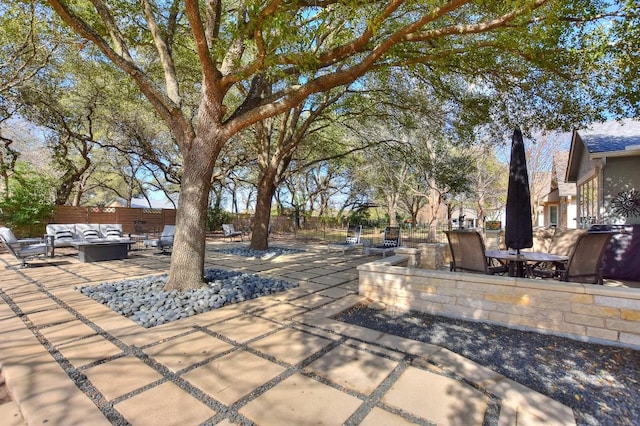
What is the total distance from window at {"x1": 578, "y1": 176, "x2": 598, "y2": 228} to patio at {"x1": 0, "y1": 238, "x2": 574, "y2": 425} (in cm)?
837

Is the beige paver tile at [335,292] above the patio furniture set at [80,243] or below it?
below

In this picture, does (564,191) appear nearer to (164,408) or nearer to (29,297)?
(164,408)

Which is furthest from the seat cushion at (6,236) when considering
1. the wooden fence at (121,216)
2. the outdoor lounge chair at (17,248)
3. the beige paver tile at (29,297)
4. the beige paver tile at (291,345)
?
the beige paver tile at (291,345)

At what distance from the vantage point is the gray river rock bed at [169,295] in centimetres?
365

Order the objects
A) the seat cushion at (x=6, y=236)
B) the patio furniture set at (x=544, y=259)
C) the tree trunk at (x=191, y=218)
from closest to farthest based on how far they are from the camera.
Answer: the patio furniture set at (x=544, y=259)
the tree trunk at (x=191, y=218)
the seat cushion at (x=6, y=236)

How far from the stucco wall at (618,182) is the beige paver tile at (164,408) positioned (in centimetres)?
935

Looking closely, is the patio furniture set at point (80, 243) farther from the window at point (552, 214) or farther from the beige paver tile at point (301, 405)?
the window at point (552, 214)

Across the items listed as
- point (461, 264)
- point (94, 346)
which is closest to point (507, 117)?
point (461, 264)

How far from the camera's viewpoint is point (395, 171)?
1983cm

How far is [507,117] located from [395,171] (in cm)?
1350

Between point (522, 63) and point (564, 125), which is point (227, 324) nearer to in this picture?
point (522, 63)

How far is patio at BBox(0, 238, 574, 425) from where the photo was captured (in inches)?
73.7

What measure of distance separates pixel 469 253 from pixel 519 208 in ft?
2.99

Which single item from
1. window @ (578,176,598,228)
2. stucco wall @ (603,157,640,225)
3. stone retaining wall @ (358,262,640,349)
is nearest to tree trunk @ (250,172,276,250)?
stone retaining wall @ (358,262,640,349)
